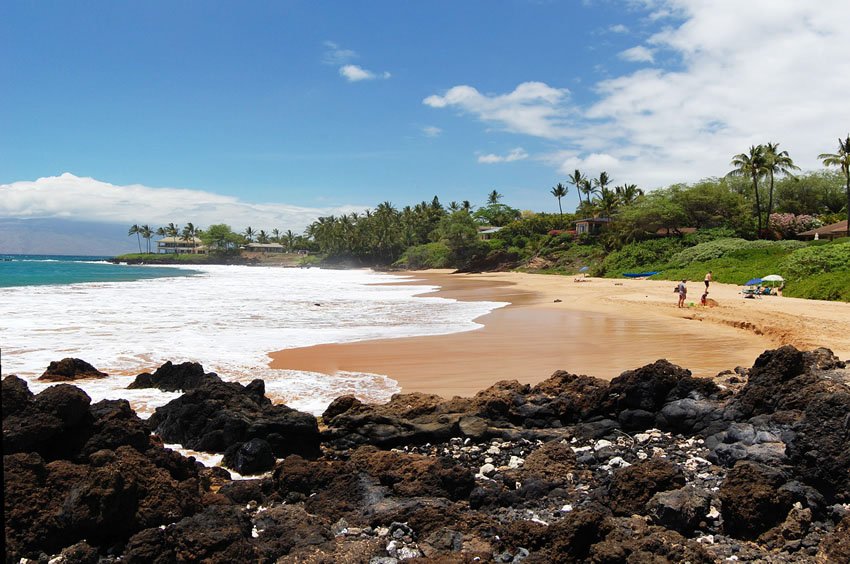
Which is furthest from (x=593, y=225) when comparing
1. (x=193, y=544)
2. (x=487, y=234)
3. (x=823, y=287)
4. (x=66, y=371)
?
(x=193, y=544)

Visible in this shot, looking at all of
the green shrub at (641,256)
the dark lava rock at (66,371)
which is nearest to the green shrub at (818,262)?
the green shrub at (641,256)

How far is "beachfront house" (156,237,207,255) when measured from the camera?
167m

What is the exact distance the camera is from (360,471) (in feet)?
22.2

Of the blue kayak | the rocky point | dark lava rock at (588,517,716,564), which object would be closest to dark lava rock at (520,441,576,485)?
the rocky point

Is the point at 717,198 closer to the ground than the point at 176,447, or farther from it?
farther from it

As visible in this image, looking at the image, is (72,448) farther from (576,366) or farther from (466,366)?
(576,366)

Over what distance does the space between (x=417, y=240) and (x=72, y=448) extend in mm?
100874

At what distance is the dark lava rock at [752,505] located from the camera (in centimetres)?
531

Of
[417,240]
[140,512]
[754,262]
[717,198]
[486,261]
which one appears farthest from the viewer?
[417,240]

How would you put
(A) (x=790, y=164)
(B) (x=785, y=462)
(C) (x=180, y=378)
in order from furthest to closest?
(A) (x=790, y=164) < (C) (x=180, y=378) < (B) (x=785, y=462)

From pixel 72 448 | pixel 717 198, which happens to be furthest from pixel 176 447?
pixel 717 198

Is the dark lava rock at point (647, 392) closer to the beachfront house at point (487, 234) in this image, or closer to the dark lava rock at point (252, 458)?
the dark lava rock at point (252, 458)

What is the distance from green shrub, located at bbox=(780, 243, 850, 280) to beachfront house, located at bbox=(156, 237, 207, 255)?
514ft

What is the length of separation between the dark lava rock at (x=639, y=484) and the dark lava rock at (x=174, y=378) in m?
7.53
